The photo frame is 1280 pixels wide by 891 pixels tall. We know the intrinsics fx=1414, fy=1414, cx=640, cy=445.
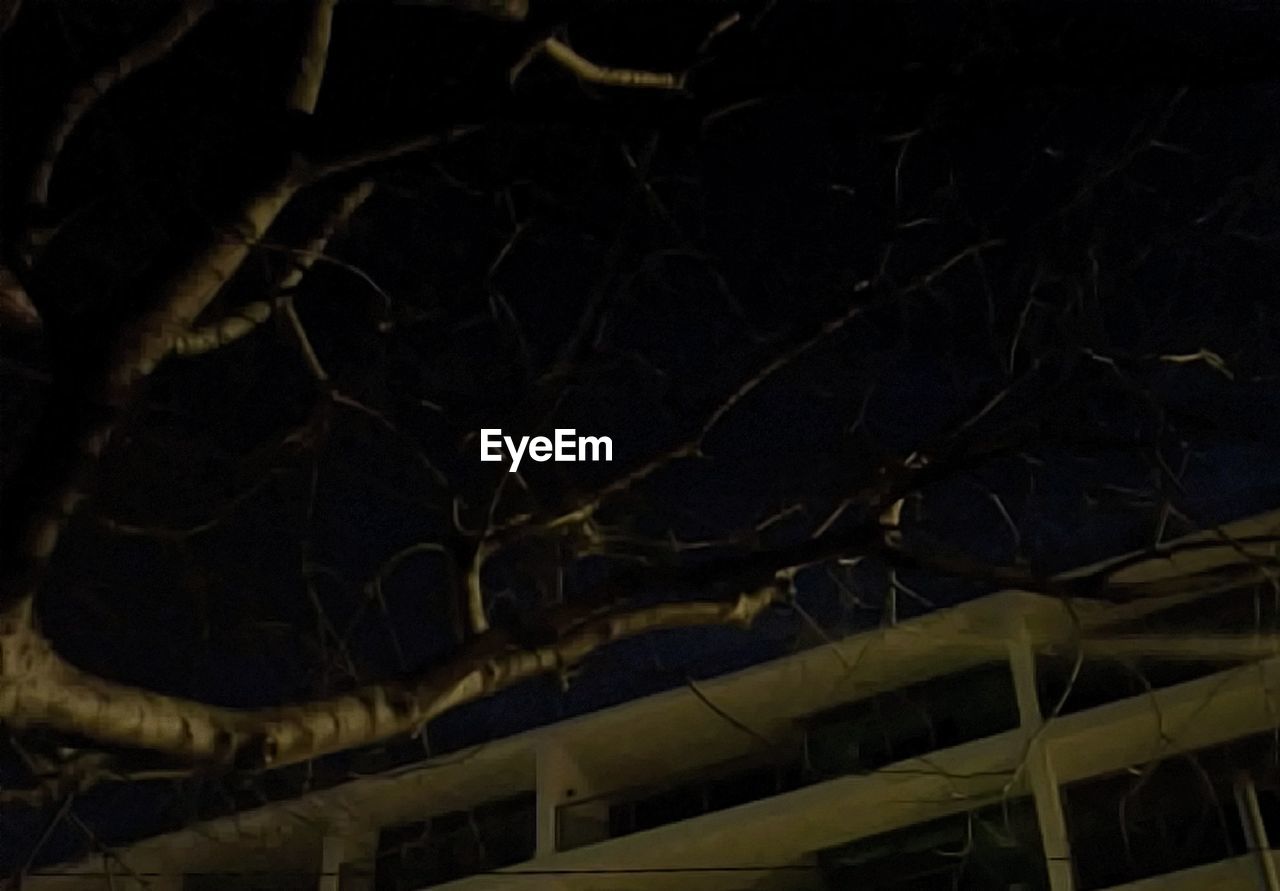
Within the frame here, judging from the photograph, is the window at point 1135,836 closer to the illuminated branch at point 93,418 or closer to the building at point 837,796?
the building at point 837,796

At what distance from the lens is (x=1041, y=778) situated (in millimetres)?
3521

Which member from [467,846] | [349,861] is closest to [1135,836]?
[467,846]

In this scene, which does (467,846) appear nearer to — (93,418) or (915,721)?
(915,721)

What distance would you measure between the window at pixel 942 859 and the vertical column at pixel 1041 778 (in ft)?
0.44

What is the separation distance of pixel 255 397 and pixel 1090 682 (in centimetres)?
288

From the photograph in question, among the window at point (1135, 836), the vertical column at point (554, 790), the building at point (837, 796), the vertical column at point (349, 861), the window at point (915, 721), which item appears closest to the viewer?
the window at point (1135, 836)

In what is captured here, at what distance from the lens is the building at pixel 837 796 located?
324 cm

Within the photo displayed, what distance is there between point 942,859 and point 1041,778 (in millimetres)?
509

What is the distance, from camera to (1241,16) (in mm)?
1220

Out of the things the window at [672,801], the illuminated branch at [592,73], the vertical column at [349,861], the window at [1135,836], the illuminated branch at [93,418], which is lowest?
the illuminated branch at [93,418]

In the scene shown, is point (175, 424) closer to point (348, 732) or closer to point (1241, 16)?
point (348, 732)

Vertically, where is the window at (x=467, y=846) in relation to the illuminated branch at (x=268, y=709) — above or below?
above

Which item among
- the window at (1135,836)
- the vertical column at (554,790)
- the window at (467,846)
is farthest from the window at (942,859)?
the window at (467,846)

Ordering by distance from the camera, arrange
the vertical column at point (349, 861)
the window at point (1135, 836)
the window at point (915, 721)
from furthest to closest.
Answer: the vertical column at point (349, 861) → the window at point (915, 721) → the window at point (1135, 836)
